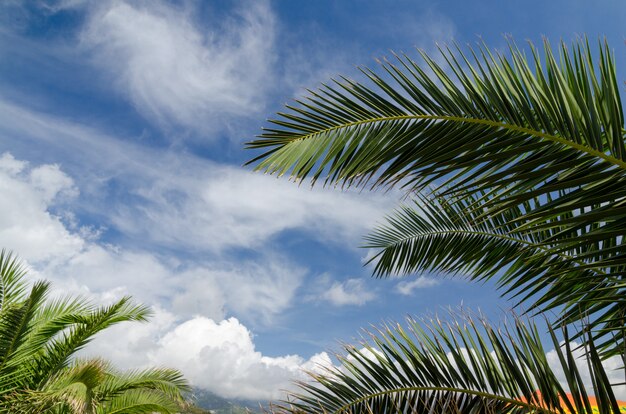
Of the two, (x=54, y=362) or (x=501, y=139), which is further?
(x=54, y=362)

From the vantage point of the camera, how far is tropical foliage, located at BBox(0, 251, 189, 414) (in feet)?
24.6

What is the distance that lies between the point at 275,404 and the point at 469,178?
59.9 inches

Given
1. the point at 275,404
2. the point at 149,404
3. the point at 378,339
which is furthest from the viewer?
the point at 149,404

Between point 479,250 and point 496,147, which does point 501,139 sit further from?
point 479,250

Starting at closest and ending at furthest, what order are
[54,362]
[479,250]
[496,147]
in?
[496,147] < [479,250] < [54,362]

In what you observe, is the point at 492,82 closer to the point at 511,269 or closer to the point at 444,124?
the point at 444,124

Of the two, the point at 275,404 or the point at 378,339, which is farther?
the point at 378,339

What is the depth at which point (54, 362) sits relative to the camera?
8562 mm

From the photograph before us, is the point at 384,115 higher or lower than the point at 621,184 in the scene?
higher

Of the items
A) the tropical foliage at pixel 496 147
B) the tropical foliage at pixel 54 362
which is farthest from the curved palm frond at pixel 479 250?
the tropical foliage at pixel 54 362

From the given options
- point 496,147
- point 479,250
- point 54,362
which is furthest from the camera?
point 54,362

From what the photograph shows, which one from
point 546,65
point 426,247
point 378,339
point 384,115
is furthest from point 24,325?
point 546,65

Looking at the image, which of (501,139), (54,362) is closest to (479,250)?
(501,139)

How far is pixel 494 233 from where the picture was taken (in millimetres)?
4430
